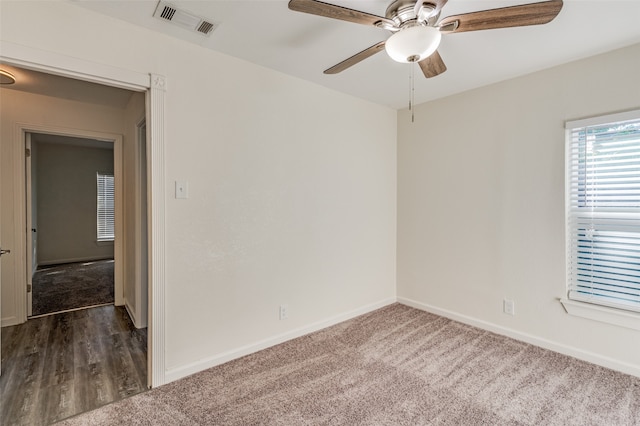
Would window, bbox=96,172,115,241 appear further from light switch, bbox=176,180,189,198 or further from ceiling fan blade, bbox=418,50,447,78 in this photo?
ceiling fan blade, bbox=418,50,447,78

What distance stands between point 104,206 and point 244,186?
19.8 ft

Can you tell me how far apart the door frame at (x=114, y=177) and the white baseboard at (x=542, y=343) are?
373 centimetres

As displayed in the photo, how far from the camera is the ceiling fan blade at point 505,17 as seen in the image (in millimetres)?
1392

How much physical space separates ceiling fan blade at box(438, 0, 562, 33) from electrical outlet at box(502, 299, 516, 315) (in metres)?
2.36

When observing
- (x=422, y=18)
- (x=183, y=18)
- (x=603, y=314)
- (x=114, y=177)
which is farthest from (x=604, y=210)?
(x=114, y=177)

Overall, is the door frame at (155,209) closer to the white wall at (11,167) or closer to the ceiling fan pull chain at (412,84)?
the ceiling fan pull chain at (412,84)

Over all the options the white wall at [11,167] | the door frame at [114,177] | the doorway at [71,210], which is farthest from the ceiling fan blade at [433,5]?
the doorway at [71,210]

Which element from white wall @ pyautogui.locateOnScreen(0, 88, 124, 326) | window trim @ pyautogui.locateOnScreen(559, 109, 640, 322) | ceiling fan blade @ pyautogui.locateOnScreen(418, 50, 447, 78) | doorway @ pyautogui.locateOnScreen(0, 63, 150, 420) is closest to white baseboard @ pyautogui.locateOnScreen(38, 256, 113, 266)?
doorway @ pyautogui.locateOnScreen(0, 63, 150, 420)

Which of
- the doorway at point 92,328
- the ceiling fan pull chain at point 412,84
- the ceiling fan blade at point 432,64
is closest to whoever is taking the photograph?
the ceiling fan blade at point 432,64

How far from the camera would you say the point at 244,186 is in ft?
8.26

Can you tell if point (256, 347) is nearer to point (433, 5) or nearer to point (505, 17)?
Result: point (433, 5)

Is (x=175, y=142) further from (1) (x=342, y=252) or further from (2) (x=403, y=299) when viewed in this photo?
(2) (x=403, y=299)

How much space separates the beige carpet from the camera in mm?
1820

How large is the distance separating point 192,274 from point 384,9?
2183mm
